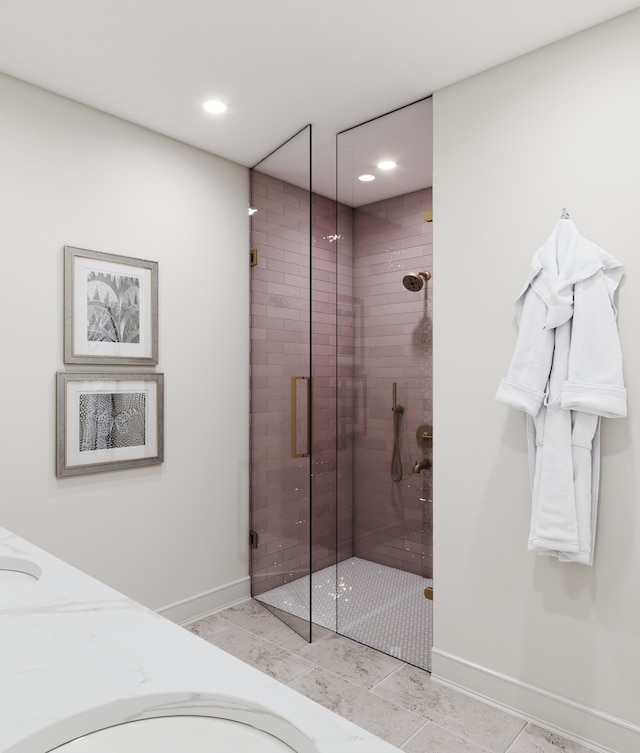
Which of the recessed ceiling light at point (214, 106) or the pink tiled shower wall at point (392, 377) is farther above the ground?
the recessed ceiling light at point (214, 106)

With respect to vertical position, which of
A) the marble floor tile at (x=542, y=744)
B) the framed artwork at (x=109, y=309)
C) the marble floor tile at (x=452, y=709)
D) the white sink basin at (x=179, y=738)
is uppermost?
the framed artwork at (x=109, y=309)

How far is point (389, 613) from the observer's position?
2.64 meters

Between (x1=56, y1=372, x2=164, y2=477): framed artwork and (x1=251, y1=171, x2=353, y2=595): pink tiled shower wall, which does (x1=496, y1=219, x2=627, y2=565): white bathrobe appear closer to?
(x1=251, y1=171, x2=353, y2=595): pink tiled shower wall

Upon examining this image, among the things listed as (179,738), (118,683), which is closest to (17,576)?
(118,683)

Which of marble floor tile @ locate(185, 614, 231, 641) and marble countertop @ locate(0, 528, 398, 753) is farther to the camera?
marble floor tile @ locate(185, 614, 231, 641)

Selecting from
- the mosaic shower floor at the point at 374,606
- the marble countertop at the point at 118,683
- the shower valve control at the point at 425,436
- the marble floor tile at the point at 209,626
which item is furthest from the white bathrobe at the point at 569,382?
the marble floor tile at the point at 209,626

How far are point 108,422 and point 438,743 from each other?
1.94 meters

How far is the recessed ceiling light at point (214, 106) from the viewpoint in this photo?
8.27 feet

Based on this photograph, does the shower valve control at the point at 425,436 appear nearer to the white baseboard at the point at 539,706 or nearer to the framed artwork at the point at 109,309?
the white baseboard at the point at 539,706

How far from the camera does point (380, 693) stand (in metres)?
2.26

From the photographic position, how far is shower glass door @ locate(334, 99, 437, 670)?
2.50m

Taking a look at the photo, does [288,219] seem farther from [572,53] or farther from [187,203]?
[572,53]

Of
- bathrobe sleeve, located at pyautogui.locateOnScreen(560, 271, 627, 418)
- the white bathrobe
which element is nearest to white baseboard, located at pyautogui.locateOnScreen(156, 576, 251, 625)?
the white bathrobe

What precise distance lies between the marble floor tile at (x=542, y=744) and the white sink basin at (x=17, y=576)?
1.72 metres
